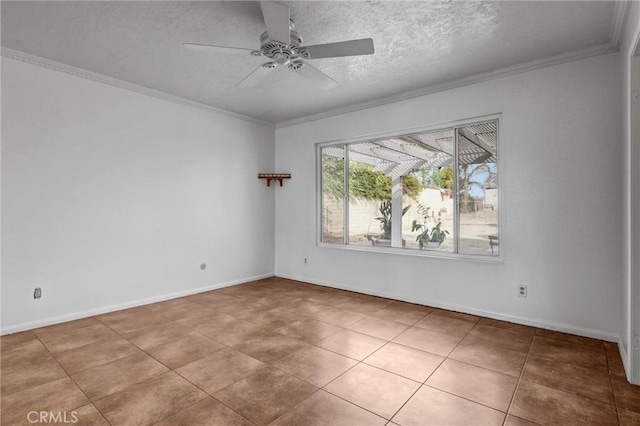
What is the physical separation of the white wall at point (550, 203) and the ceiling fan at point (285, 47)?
6.42 ft

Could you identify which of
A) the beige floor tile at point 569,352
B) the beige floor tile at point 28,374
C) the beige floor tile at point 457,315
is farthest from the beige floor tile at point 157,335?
the beige floor tile at point 569,352

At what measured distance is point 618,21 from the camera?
100 inches

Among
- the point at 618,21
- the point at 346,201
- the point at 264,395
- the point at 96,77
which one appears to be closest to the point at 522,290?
the point at 618,21

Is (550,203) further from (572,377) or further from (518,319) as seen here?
(572,377)

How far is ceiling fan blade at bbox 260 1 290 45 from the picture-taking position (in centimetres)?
211

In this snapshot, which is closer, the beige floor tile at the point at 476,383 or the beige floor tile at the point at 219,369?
the beige floor tile at the point at 476,383

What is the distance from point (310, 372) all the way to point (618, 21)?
12.1 ft

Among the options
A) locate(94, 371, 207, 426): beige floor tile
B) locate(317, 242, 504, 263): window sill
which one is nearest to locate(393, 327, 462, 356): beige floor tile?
locate(317, 242, 504, 263): window sill

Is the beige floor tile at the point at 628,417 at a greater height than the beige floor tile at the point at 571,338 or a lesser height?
lesser

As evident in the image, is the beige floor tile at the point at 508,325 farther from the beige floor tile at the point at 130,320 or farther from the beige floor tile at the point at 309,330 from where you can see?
the beige floor tile at the point at 130,320

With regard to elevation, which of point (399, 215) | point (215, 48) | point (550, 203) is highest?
point (215, 48)

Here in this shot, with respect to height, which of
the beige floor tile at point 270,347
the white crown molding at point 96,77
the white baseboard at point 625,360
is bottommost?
the beige floor tile at point 270,347

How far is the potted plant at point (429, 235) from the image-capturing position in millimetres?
4066

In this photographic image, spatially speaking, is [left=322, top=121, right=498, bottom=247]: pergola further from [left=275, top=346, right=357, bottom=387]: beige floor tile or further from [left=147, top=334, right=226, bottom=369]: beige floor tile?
[left=147, top=334, right=226, bottom=369]: beige floor tile
